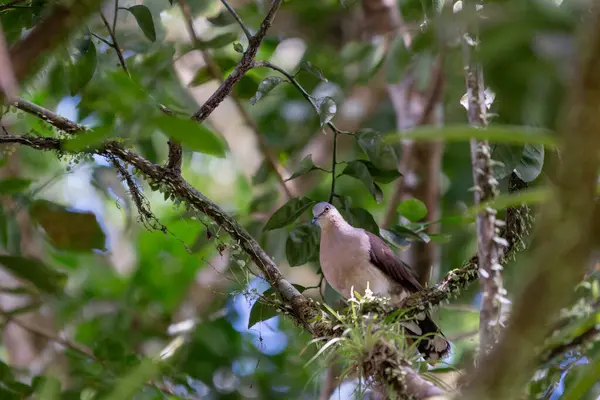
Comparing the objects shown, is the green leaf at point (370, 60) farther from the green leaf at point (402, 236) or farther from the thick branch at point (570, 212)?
the thick branch at point (570, 212)

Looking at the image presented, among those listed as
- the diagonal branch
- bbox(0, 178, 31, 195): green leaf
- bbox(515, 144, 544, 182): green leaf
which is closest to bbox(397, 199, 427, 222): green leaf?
bbox(515, 144, 544, 182): green leaf

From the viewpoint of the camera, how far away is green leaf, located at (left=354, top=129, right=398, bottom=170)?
186cm

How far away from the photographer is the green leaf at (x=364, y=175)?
1921mm

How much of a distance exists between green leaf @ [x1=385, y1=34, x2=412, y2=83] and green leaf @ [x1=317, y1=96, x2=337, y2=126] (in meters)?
0.77

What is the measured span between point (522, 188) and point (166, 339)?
2154 mm

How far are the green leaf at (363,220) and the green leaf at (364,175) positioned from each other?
12cm

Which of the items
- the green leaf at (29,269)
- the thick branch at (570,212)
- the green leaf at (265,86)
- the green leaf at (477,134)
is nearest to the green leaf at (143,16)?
the green leaf at (265,86)

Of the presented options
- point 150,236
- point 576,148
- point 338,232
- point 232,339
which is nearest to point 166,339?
point 232,339

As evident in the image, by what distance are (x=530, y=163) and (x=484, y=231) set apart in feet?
1.66

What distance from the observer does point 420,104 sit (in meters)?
3.77

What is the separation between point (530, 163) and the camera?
63.1 inches

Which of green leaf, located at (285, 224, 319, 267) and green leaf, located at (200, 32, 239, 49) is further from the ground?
green leaf, located at (200, 32, 239, 49)

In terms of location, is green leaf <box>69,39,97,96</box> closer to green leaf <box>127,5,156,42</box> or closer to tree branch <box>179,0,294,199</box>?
green leaf <box>127,5,156,42</box>

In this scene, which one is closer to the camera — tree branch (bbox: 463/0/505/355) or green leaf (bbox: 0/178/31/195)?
tree branch (bbox: 463/0/505/355)
